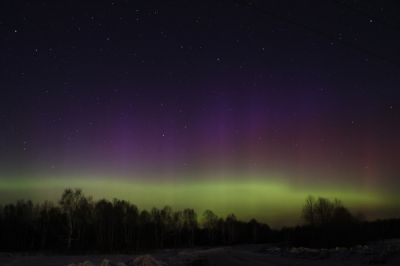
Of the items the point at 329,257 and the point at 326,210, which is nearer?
the point at 329,257

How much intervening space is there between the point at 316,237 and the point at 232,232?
80.6 meters

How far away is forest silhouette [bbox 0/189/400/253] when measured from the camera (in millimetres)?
75062

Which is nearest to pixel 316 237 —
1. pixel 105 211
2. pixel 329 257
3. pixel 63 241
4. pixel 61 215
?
pixel 329 257

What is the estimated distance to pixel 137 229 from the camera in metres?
122

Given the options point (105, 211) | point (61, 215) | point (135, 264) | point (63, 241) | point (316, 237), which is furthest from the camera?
point (105, 211)

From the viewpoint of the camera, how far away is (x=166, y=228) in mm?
132375

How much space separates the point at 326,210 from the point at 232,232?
31.3 meters

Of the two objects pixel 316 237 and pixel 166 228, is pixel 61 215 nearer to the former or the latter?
pixel 166 228

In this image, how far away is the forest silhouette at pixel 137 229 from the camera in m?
75.1

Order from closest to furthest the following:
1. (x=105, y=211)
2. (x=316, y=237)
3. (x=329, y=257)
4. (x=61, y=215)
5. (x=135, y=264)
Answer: (x=135, y=264) → (x=329, y=257) → (x=316, y=237) → (x=61, y=215) → (x=105, y=211)

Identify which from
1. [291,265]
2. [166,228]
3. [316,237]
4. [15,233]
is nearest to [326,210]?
[166,228]

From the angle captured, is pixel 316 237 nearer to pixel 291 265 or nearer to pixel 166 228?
pixel 291 265

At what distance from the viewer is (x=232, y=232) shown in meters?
145

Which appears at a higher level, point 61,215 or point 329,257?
point 61,215
